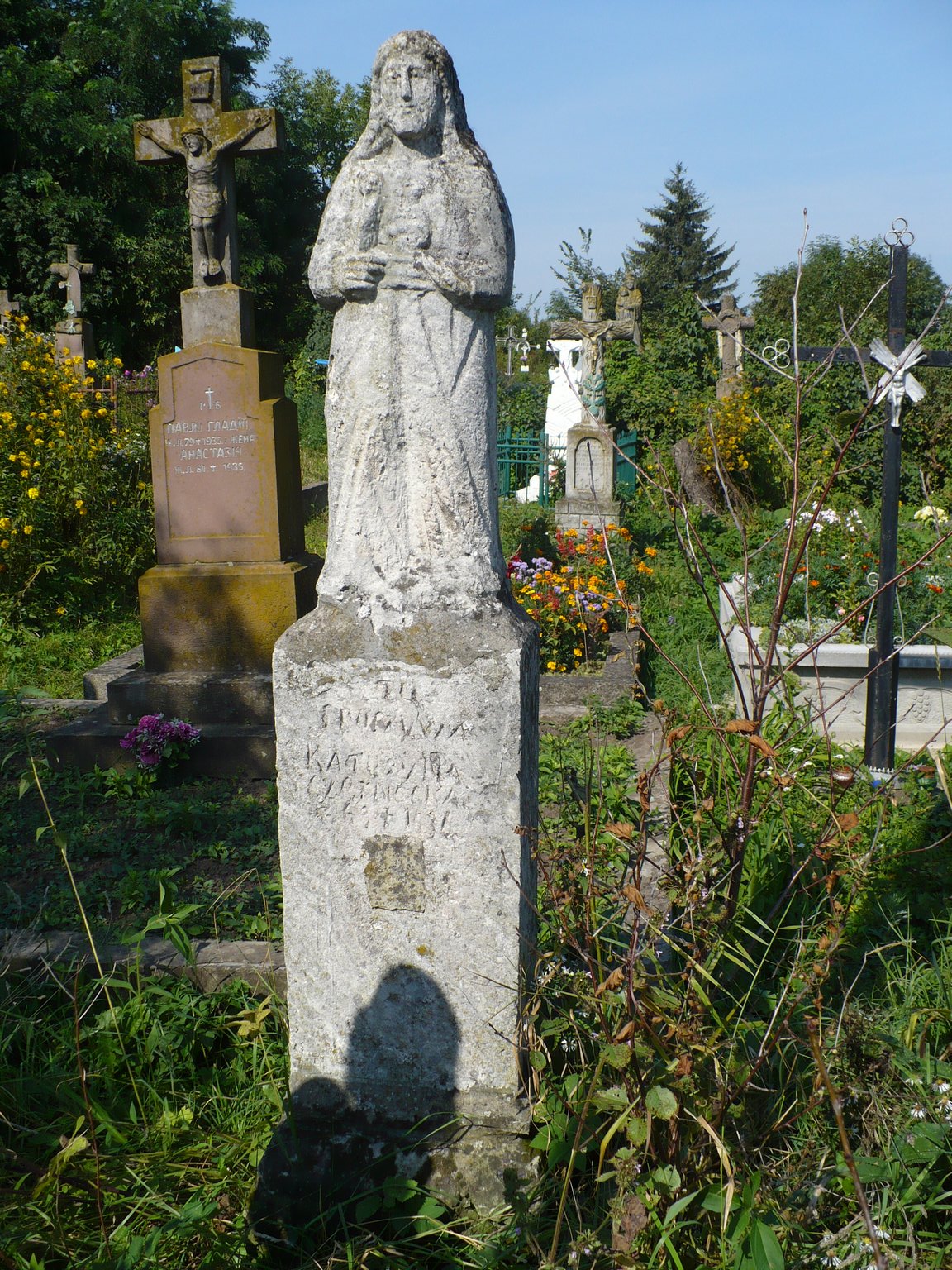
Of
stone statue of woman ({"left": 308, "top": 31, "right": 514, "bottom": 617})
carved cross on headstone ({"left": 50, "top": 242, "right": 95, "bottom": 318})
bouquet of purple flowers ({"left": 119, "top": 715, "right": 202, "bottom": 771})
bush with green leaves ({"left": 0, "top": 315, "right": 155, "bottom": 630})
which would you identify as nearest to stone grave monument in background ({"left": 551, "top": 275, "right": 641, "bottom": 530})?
bush with green leaves ({"left": 0, "top": 315, "right": 155, "bottom": 630})

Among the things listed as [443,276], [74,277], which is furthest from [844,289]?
[443,276]

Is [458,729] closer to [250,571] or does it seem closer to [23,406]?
[250,571]

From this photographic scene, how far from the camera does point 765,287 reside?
38562 mm

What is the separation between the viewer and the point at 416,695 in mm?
2246

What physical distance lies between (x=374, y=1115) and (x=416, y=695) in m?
1.00

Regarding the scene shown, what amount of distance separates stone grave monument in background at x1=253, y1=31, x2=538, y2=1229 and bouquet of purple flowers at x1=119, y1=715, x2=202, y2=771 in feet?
8.90

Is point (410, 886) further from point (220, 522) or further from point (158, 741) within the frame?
point (220, 522)

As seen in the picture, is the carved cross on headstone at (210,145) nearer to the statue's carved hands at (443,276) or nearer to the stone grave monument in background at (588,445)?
the stone grave monument in background at (588,445)

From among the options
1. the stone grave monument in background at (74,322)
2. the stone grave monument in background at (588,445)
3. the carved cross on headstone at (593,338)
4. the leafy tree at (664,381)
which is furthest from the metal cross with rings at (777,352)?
the stone grave monument in background at (74,322)

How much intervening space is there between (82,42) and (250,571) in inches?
871

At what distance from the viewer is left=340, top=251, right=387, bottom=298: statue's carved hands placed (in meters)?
2.26

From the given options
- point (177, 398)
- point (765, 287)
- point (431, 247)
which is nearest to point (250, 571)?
point (177, 398)

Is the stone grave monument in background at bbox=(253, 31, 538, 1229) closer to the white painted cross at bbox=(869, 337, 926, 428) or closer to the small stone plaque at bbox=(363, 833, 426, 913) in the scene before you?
the small stone plaque at bbox=(363, 833, 426, 913)

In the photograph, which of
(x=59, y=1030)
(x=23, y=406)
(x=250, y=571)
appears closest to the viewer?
(x=59, y=1030)
